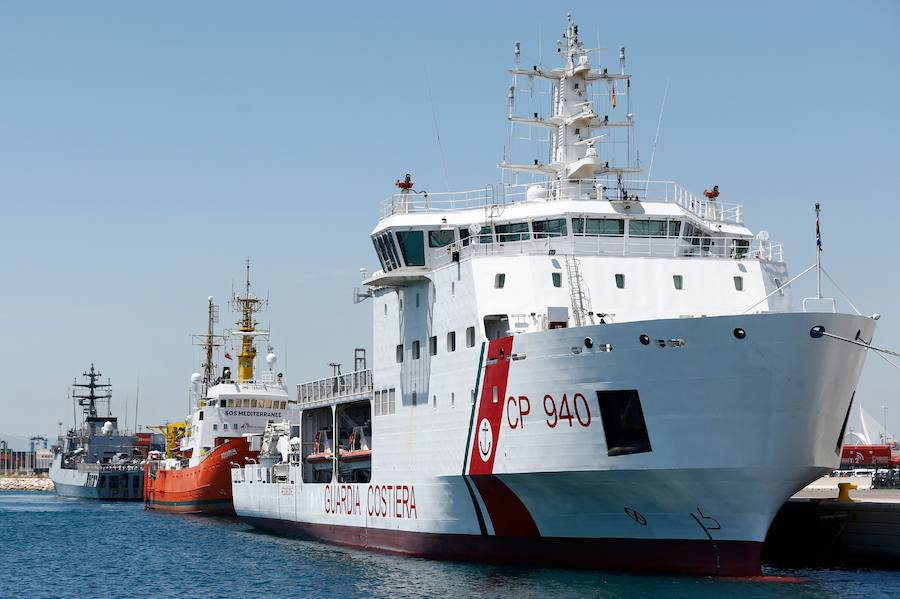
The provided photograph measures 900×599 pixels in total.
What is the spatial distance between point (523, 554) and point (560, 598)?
3390 mm

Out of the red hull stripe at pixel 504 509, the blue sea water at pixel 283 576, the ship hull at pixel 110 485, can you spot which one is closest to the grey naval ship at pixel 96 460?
the ship hull at pixel 110 485

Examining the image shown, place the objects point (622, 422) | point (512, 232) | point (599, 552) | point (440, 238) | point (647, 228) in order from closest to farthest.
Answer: point (622, 422), point (599, 552), point (647, 228), point (512, 232), point (440, 238)

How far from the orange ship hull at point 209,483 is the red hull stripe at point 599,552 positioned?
20.7 metres

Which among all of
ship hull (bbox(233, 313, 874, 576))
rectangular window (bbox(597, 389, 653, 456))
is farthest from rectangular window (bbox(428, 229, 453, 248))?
rectangular window (bbox(597, 389, 653, 456))

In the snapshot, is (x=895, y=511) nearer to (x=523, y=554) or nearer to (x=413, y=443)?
(x=523, y=554)

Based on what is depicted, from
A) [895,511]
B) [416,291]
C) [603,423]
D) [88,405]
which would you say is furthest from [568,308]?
[88,405]

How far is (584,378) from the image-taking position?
68.8 ft

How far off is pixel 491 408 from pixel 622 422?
10.3ft

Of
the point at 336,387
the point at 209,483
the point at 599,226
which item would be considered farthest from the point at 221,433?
the point at 599,226

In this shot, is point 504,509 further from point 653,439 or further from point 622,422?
point 653,439

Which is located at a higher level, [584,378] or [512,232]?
[512,232]

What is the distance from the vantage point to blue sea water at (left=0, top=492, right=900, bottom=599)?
68.2 feet

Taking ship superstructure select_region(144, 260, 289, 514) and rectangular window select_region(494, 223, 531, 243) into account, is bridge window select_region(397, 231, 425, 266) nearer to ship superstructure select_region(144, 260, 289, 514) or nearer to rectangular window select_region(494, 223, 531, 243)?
rectangular window select_region(494, 223, 531, 243)

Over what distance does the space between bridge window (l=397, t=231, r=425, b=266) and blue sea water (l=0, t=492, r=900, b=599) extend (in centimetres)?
736
